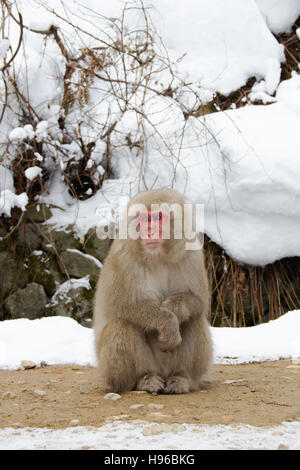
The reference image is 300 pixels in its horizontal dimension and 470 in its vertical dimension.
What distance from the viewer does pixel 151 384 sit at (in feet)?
9.70

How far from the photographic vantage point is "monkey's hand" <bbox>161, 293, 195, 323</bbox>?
2930mm

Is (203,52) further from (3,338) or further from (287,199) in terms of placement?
(3,338)

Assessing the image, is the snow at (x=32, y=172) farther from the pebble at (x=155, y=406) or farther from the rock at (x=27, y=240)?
the pebble at (x=155, y=406)

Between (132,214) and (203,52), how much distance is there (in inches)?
160

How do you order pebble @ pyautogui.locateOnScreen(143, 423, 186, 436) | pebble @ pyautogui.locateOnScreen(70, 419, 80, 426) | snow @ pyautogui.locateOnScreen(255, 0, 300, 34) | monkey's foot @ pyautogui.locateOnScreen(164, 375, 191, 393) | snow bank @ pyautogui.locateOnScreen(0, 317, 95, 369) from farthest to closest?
snow @ pyautogui.locateOnScreen(255, 0, 300, 34)
snow bank @ pyautogui.locateOnScreen(0, 317, 95, 369)
monkey's foot @ pyautogui.locateOnScreen(164, 375, 191, 393)
pebble @ pyautogui.locateOnScreen(70, 419, 80, 426)
pebble @ pyautogui.locateOnScreen(143, 423, 186, 436)

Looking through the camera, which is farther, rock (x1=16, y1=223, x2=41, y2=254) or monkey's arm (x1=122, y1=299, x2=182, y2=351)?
rock (x1=16, y1=223, x2=41, y2=254)

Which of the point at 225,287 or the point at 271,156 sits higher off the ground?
the point at 271,156

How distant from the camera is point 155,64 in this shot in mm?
5883

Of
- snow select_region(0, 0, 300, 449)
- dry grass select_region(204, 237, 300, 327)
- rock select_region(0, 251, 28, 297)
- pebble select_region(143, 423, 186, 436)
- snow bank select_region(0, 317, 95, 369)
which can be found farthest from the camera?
rock select_region(0, 251, 28, 297)

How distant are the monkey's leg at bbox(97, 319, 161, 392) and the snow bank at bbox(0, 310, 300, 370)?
0.95 meters

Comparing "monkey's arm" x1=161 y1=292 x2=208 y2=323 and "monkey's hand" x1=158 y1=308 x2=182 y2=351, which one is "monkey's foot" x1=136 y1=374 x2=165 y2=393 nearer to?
"monkey's hand" x1=158 y1=308 x2=182 y2=351

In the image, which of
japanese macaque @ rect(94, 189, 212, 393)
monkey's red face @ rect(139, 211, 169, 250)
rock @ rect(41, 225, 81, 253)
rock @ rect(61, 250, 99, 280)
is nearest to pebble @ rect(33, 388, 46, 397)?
japanese macaque @ rect(94, 189, 212, 393)
